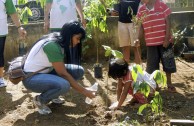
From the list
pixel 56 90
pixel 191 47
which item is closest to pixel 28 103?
pixel 56 90

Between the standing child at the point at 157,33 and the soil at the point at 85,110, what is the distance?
1.27 feet

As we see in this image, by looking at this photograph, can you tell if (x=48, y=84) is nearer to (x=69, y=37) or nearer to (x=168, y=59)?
(x=69, y=37)

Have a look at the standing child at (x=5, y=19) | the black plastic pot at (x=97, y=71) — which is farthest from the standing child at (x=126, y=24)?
the standing child at (x=5, y=19)

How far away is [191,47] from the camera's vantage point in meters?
6.74

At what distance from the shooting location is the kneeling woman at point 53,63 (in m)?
3.49

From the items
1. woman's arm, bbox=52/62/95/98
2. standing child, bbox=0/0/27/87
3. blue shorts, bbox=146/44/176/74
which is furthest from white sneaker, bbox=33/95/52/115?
blue shorts, bbox=146/44/176/74

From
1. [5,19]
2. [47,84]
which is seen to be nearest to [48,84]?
[47,84]

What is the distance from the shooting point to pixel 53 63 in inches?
139

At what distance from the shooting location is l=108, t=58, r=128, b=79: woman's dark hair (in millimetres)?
3623

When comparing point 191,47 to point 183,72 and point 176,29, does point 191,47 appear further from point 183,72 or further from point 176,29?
point 183,72

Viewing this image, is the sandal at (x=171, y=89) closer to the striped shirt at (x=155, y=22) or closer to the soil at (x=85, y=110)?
the soil at (x=85, y=110)

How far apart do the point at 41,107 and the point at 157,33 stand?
1.72 meters

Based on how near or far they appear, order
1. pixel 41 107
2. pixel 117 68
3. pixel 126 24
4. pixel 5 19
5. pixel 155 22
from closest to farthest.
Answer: pixel 117 68, pixel 41 107, pixel 155 22, pixel 5 19, pixel 126 24

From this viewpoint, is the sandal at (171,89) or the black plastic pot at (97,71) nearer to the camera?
the sandal at (171,89)
